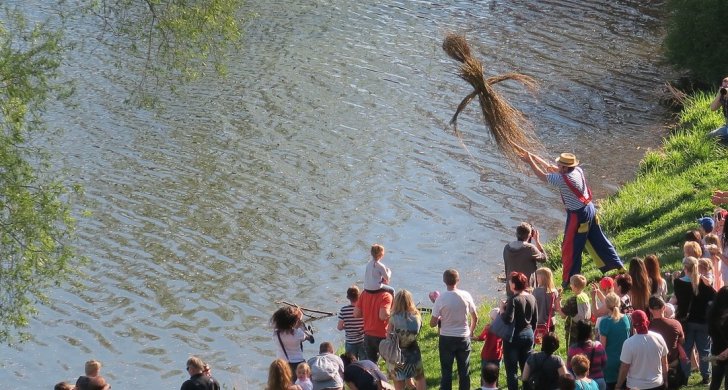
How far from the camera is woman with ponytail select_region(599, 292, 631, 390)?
10805 mm

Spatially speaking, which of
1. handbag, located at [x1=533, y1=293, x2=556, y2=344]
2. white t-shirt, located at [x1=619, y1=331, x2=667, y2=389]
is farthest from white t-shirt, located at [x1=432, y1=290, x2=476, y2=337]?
white t-shirt, located at [x1=619, y1=331, x2=667, y2=389]

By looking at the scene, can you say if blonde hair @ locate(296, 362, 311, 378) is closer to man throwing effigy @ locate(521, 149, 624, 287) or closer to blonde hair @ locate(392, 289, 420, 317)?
blonde hair @ locate(392, 289, 420, 317)

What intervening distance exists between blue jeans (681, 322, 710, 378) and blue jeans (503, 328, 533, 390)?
1.62 m

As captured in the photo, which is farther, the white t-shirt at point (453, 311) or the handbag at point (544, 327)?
the handbag at point (544, 327)

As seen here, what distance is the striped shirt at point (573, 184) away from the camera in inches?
555

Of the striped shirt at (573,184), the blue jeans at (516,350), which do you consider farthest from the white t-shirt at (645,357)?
the striped shirt at (573,184)

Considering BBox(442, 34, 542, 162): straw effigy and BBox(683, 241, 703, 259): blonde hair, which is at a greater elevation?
BBox(442, 34, 542, 162): straw effigy

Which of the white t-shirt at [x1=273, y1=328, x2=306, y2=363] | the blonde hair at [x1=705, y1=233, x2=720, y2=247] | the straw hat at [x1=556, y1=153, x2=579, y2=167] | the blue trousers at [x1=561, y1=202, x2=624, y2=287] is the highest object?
the straw hat at [x1=556, y1=153, x2=579, y2=167]

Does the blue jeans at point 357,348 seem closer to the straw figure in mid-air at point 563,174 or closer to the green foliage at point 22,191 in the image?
the straw figure in mid-air at point 563,174

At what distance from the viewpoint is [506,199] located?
2291cm

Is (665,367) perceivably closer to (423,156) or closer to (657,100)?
(423,156)

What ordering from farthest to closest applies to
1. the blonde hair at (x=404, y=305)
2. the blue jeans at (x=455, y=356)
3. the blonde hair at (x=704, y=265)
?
the blue jeans at (x=455, y=356)
the blonde hair at (x=404, y=305)
the blonde hair at (x=704, y=265)

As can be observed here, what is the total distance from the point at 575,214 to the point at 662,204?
517 cm

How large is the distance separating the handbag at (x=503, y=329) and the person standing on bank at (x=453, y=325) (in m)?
0.42
